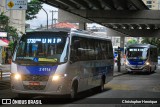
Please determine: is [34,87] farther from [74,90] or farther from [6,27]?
[6,27]

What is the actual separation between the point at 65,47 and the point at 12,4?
13328 mm

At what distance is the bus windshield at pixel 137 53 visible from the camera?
142 feet

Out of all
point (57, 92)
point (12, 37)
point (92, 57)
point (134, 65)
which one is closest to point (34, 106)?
A: point (57, 92)

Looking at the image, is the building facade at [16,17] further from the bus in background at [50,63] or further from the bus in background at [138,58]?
the bus in background at [50,63]

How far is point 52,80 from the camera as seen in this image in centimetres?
1480

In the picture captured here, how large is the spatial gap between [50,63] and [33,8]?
2738 inches

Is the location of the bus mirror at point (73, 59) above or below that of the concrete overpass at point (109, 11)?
below

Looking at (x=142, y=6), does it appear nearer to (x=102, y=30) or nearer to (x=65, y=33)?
(x=65, y=33)

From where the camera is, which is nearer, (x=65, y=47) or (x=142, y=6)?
(x=65, y=47)

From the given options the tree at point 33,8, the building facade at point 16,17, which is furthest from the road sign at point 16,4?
the tree at point 33,8

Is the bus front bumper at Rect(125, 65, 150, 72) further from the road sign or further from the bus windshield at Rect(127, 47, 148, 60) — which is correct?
the road sign

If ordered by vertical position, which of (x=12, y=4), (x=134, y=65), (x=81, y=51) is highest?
(x=12, y=4)

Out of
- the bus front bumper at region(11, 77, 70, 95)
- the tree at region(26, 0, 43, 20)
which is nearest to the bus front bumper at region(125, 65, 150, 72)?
the bus front bumper at region(11, 77, 70, 95)

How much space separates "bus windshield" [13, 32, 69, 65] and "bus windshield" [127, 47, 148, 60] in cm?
2807
